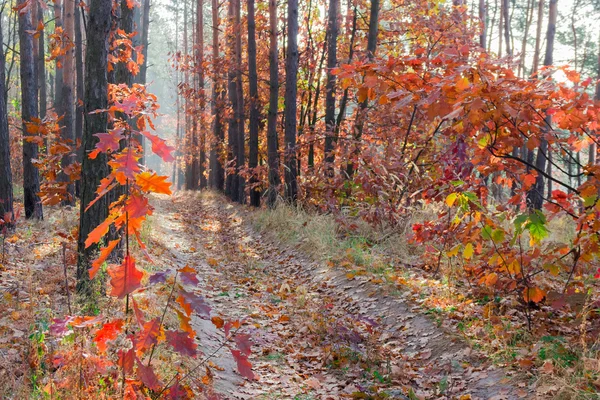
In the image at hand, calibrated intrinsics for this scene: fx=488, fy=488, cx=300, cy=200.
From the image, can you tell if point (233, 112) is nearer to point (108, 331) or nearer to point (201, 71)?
point (201, 71)

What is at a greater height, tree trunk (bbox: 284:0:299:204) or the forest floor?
tree trunk (bbox: 284:0:299:204)

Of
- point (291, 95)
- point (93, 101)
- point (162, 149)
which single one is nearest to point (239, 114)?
point (291, 95)

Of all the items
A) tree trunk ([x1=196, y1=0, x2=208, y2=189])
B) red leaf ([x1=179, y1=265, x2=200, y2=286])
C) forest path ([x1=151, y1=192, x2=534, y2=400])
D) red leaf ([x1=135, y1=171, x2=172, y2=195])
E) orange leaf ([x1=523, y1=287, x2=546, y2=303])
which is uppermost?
tree trunk ([x1=196, y1=0, x2=208, y2=189])

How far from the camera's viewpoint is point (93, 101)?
16.9 feet

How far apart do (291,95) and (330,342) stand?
8442 mm

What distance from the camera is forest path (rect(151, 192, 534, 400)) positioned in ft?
13.4

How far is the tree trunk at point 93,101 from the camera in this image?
509 centimetres

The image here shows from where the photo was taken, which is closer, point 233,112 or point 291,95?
point 291,95

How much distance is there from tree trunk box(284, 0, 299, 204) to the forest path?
13.5 feet

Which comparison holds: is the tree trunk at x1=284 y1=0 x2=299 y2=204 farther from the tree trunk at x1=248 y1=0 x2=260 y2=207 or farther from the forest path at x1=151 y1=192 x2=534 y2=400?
the forest path at x1=151 y1=192 x2=534 y2=400

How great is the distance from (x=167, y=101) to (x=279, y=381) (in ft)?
263

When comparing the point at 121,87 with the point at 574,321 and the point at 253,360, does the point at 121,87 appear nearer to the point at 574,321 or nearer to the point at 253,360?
the point at 253,360

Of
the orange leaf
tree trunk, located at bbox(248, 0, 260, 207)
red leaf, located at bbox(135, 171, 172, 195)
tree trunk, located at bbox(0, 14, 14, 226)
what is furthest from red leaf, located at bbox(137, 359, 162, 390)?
tree trunk, located at bbox(248, 0, 260, 207)

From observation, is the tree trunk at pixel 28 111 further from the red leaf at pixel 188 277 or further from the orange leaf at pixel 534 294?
the orange leaf at pixel 534 294
